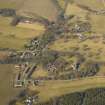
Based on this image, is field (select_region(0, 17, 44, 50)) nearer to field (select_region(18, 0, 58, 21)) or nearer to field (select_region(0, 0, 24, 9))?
field (select_region(18, 0, 58, 21))

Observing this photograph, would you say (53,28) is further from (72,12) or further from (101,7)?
(101,7)

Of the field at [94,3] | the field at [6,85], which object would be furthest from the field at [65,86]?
the field at [94,3]

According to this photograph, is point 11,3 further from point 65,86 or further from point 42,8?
point 65,86

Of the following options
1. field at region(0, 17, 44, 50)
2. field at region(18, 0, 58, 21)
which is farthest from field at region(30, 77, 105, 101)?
field at region(18, 0, 58, 21)

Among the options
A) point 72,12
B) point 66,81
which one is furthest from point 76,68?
point 72,12

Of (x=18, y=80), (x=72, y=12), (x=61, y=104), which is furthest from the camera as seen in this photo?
(x=72, y=12)

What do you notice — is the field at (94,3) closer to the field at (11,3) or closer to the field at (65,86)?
the field at (11,3)

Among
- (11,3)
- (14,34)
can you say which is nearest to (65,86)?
(14,34)
